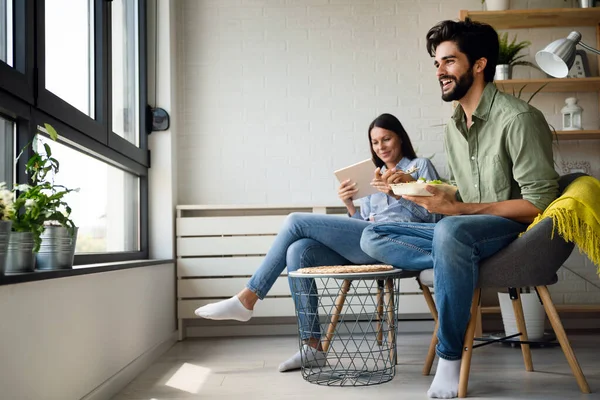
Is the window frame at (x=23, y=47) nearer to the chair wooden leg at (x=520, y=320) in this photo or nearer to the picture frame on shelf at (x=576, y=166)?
the chair wooden leg at (x=520, y=320)

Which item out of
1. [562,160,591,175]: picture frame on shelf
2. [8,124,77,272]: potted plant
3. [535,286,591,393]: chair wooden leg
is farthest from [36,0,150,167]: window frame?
[562,160,591,175]: picture frame on shelf

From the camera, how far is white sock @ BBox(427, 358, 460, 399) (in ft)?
6.52

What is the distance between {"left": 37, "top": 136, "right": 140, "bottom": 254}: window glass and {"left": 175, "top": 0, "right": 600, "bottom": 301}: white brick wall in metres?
0.57

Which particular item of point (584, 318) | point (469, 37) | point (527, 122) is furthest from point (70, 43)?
point (584, 318)

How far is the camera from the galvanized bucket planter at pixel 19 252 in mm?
1603

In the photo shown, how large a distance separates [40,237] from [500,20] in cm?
291

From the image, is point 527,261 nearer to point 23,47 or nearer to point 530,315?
point 530,315

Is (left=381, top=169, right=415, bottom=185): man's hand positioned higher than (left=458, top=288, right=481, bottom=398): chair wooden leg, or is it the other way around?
(left=381, top=169, right=415, bottom=185): man's hand

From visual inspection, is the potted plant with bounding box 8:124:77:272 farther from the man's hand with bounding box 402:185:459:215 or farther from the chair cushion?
the chair cushion

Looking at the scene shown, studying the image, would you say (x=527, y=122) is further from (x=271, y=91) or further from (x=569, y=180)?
(x=271, y=91)

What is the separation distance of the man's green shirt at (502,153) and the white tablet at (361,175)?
46cm

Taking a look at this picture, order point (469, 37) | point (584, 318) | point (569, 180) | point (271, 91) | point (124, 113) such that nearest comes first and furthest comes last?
point (569, 180) < point (469, 37) < point (124, 113) < point (584, 318) < point (271, 91)

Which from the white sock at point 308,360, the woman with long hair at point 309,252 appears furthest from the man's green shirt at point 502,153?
the white sock at point 308,360

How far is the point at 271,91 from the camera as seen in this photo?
13.1ft
